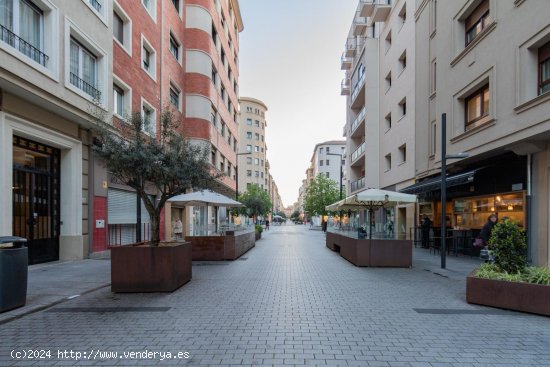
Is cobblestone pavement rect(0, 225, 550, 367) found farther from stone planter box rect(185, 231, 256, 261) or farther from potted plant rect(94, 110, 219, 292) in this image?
stone planter box rect(185, 231, 256, 261)

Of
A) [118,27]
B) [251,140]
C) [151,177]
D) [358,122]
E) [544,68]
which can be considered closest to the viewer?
[151,177]

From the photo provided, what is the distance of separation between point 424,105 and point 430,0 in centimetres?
526

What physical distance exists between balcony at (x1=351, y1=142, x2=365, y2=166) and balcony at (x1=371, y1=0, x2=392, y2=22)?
960 cm

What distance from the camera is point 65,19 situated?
37.6 feet

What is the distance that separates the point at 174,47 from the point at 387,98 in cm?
1530

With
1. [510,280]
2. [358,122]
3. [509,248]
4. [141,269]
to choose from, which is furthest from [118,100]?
[358,122]

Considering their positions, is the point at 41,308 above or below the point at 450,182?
below

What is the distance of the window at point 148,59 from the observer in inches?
734

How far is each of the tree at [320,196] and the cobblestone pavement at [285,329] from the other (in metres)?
39.6

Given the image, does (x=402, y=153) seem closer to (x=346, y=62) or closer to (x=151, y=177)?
(x=151, y=177)

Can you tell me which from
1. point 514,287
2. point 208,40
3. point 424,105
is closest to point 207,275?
point 514,287

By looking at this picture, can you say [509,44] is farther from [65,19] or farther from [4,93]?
[4,93]

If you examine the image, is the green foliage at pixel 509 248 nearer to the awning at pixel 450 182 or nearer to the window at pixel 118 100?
the awning at pixel 450 182

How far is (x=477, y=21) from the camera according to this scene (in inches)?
553
